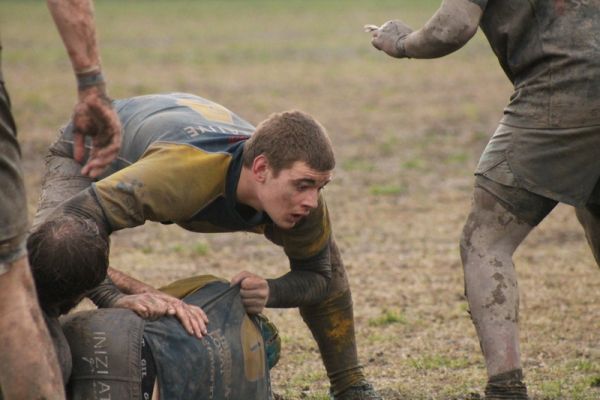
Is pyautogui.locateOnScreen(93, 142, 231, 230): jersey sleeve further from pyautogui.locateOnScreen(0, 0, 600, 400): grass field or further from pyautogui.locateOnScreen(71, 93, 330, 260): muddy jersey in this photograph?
pyautogui.locateOnScreen(0, 0, 600, 400): grass field

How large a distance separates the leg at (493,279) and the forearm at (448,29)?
659mm

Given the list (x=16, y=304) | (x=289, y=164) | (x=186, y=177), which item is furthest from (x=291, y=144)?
(x=16, y=304)

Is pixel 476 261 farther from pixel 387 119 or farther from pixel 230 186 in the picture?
pixel 387 119

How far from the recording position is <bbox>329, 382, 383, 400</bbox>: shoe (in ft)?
19.4

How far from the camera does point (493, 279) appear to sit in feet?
17.4

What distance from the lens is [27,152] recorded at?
13922 millimetres

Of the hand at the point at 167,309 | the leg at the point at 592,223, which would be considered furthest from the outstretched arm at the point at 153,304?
the leg at the point at 592,223

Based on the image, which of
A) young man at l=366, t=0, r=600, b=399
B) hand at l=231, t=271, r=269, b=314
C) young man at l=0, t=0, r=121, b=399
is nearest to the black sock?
young man at l=366, t=0, r=600, b=399

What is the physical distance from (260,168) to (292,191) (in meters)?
0.17

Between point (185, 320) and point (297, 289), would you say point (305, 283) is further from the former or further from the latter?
point (185, 320)

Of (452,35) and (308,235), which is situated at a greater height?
(452,35)

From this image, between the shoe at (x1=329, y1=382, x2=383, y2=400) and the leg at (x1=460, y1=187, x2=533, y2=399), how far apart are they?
0.85m

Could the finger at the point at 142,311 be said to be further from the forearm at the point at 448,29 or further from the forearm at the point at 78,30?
the forearm at the point at 448,29

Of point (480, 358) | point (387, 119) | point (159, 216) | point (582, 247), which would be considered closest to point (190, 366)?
point (159, 216)
